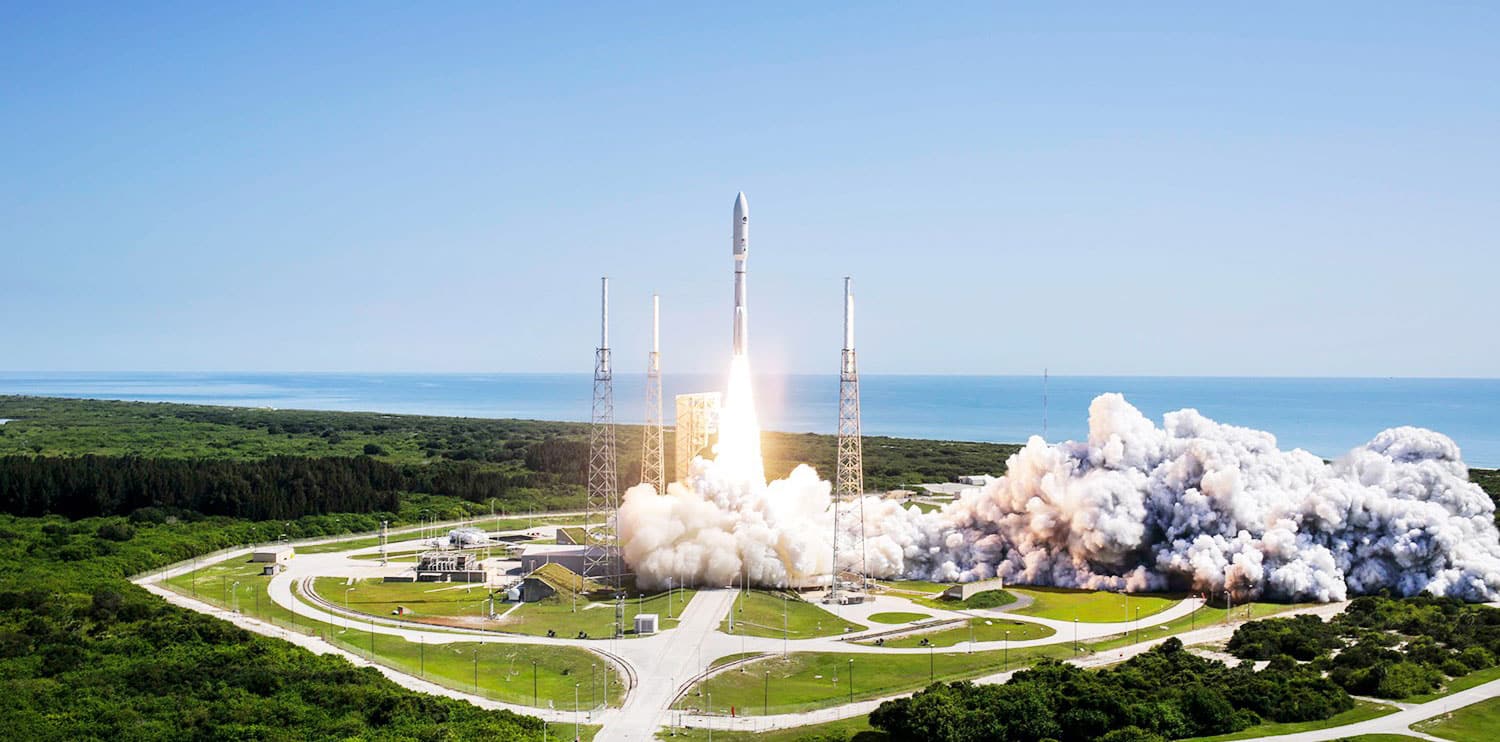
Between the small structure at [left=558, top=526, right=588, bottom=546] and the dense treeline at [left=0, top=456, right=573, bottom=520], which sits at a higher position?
the dense treeline at [left=0, top=456, right=573, bottom=520]

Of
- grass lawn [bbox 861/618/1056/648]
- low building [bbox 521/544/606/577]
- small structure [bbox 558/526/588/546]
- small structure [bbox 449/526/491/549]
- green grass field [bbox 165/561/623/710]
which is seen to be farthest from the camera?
small structure [bbox 449/526/491/549]

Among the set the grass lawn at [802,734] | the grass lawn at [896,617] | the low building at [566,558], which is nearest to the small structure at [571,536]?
the low building at [566,558]

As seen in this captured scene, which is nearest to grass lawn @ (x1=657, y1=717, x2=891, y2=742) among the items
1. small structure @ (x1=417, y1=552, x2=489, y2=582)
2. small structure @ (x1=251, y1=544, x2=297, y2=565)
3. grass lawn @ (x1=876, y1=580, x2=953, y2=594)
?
grass lawn @ (x1=876, y1=580, x2=953, y2=594)

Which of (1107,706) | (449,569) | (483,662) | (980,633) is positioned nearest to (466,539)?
(449,569)

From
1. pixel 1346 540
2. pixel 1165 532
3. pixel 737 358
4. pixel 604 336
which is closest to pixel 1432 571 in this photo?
pixel 1346 540

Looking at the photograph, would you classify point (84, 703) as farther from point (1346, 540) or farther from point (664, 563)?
point (1346, 540)

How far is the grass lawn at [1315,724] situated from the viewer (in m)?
40.7

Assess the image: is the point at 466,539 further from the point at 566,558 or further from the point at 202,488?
the point at 202,488

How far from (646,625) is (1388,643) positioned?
33.0 metres

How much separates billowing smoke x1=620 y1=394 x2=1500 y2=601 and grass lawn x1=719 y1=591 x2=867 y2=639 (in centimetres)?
267

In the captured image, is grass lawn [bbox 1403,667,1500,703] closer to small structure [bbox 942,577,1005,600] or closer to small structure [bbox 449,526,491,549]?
small structure [bbox 942,577,1005,600]

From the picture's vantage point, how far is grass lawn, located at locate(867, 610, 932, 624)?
59469 millimetres

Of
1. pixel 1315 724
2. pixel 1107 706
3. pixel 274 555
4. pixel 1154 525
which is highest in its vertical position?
pixel 1154 525

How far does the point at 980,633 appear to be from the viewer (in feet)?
187
